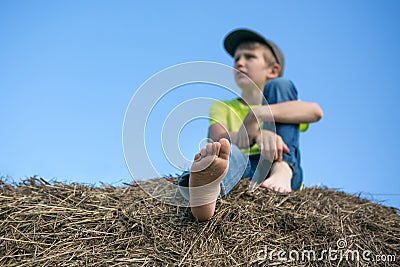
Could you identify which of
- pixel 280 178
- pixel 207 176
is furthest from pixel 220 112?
pixel 207 176

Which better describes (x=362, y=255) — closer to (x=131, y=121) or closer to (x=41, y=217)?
(x=131, y=121)

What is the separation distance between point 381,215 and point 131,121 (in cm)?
136

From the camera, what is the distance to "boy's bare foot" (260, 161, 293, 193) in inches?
89.6

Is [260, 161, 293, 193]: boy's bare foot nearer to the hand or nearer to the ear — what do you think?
the hand

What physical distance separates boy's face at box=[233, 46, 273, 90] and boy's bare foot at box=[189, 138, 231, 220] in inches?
67.4

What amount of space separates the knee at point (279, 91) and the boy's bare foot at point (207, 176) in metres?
1.05

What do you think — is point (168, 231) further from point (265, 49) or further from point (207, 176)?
point (265, 49)

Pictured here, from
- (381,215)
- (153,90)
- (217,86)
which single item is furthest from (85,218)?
(381,215)

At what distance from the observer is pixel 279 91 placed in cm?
279

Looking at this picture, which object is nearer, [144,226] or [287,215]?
[144,226]

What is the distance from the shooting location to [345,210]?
2234 millimetres

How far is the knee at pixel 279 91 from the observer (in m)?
2.78

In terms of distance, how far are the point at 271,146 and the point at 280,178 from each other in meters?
0.19

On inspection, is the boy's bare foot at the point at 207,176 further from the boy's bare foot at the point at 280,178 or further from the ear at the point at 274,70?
the ear at the point at 274,70
